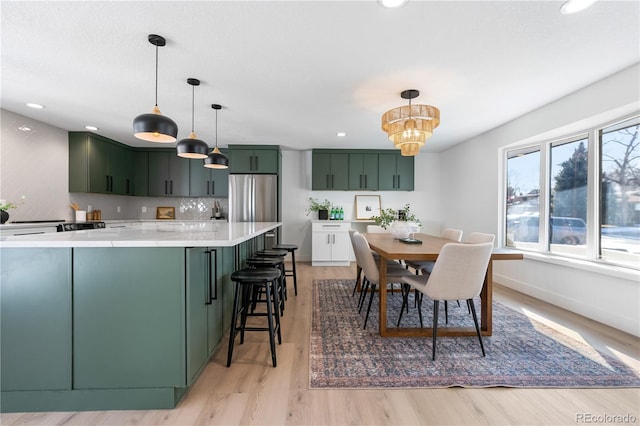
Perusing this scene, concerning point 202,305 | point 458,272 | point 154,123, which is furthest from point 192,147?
point 458,272

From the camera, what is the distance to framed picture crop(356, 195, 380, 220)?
5.87m

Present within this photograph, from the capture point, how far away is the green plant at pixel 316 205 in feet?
18.7

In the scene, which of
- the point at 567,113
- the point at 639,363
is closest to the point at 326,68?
the point at 567,113

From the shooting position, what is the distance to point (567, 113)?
116 inches

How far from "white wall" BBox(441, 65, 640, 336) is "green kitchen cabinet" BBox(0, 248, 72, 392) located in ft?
13.9

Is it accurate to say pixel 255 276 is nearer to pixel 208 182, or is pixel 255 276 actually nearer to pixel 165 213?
pixel 208 182

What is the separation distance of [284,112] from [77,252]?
2652 millimetres

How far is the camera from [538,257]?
3375 mm

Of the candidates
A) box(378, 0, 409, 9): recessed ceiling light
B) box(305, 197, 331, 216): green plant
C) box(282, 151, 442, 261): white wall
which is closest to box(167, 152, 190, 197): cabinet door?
box(282, 151, 442, 261): white wall

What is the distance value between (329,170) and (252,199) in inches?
65.3

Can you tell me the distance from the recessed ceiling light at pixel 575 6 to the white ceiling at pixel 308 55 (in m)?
0.05

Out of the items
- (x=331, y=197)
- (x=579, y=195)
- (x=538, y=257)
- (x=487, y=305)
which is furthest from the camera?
(x=331, y=197)

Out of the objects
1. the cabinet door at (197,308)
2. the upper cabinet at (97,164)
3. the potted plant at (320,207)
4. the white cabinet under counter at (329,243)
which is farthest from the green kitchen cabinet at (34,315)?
the potted plant at (320,207)

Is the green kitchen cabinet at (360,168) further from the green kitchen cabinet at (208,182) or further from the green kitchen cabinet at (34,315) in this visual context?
the green kitchen cabinet at (34,315)
